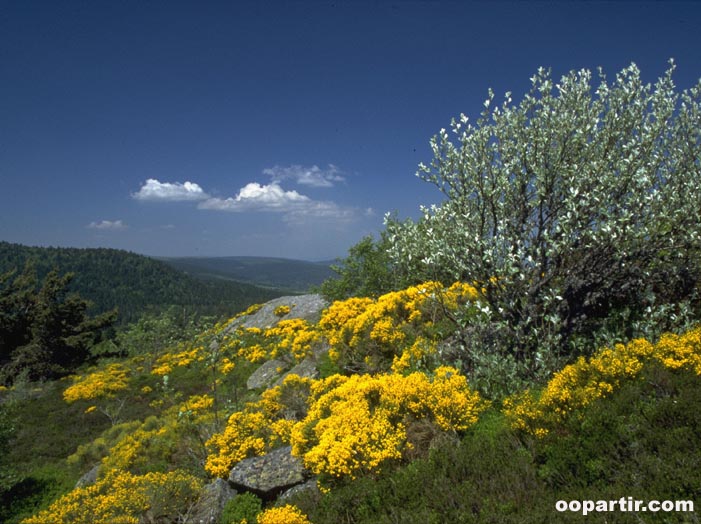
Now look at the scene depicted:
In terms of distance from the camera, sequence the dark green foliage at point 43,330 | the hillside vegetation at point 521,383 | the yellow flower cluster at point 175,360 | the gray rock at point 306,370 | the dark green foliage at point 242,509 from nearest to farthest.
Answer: the hillside vegetation at point 521,383
the dark green foliage at point 242,509
the gray rock at point 306,370
the yellow flower cluster at point 175,360
the dark green foliage at point 43,330

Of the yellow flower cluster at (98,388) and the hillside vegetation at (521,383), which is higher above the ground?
the hillside vegetation at (521,383)

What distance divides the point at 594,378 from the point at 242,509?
750 cm

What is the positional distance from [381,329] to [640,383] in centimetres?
737

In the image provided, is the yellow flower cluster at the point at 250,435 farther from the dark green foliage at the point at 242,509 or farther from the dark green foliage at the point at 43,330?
the dark green foliage at the point at 43,330

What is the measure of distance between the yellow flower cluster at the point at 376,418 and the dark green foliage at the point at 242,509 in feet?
3.96

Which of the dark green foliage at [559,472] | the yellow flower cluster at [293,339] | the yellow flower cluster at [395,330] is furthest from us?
the yellow flower cluster at [293,339]

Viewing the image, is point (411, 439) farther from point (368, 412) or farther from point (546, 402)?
point (546, 402)

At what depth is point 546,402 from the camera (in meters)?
6.77

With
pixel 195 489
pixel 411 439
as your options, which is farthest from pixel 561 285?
pixel 195 489

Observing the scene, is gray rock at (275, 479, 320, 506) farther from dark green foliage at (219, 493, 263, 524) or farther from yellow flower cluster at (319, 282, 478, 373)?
yellow flower cluster at (319, 282, 478, 373)

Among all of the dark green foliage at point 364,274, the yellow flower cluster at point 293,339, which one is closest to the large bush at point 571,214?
the yellow flower cluster at point 293,339

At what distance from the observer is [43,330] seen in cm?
4084

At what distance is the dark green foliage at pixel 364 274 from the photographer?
23.3 metres

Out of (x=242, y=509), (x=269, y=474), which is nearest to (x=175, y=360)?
(x=269, y=474)
